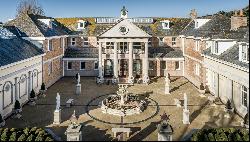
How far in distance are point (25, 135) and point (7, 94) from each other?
29.4 feet

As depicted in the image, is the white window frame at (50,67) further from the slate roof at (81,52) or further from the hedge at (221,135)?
the hedge at (221,135)

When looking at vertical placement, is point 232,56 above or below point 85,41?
below

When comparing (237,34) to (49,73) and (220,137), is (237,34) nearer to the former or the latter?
(220,137)

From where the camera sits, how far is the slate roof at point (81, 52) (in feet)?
153

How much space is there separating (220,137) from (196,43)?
2239 centimetres

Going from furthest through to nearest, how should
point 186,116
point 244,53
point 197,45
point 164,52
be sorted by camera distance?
point 164,52 → point 197,45 → point 244,53 → point 186,116

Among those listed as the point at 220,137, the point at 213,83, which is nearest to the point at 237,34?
the point at 213,83

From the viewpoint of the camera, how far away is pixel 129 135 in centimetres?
2052

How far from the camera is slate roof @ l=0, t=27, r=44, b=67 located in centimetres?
2583

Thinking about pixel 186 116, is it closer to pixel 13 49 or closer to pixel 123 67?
pixel 13 49

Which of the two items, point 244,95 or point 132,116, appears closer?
point 244,95

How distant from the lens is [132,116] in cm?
2525

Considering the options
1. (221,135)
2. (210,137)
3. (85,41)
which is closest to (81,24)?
(85,41)

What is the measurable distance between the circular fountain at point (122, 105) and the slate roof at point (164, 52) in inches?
Result: 699
